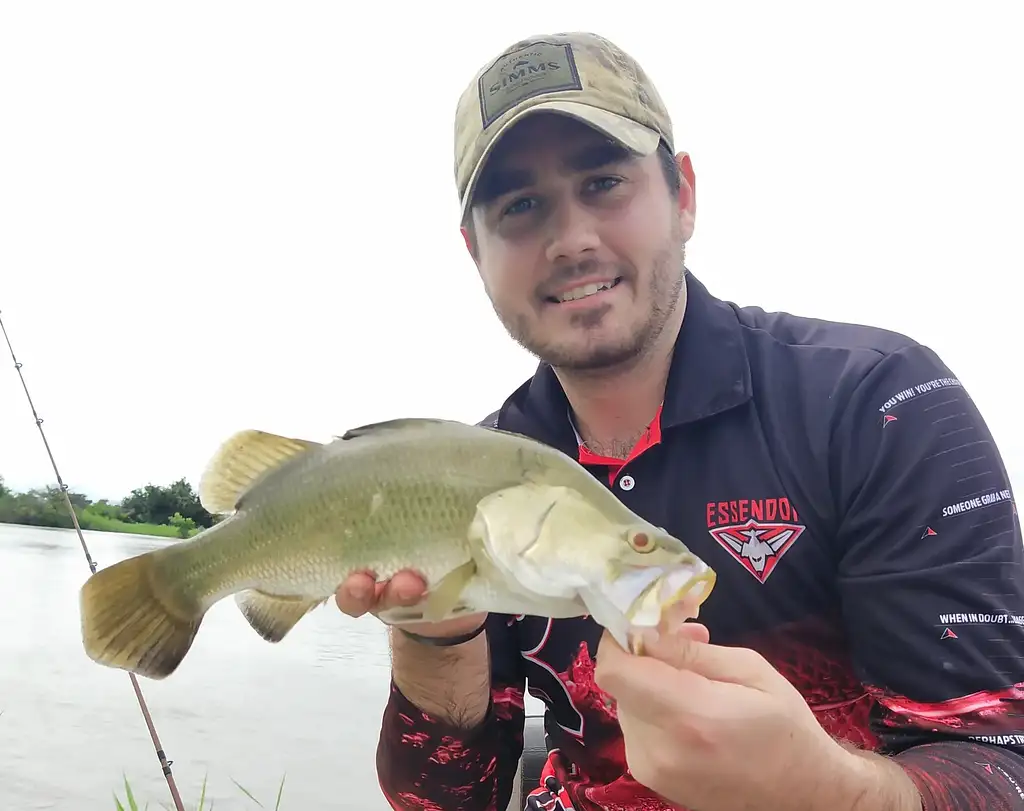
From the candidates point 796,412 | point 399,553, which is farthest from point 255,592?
point 796,412

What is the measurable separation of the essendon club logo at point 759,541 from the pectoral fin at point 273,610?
1.16 metres

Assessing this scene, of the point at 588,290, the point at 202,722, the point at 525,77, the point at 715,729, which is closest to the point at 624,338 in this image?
the point at 588,290

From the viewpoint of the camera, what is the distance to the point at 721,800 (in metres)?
1.15

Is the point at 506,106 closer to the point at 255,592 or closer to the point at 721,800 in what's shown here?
the point at 255,592

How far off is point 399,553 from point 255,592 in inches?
17.3

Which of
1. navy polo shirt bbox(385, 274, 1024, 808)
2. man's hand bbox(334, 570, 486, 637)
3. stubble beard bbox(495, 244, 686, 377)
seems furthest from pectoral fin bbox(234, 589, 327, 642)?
stubble beard bbox(495, 244, 686, 377)

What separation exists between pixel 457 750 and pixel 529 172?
6.52 ft

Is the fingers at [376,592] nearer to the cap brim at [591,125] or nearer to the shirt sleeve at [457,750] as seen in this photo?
the shirt sleeve at [457,750]

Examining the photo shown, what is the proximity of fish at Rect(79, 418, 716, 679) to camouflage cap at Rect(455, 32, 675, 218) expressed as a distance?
3.61 ft

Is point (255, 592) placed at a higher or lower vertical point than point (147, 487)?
higher

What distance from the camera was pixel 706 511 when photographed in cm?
208

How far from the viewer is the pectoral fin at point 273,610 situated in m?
1.66

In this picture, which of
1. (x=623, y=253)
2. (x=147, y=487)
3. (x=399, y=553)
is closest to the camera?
(x=399, y=553)

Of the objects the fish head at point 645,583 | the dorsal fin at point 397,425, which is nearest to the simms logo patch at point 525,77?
the dorsal fin at point 397,425
